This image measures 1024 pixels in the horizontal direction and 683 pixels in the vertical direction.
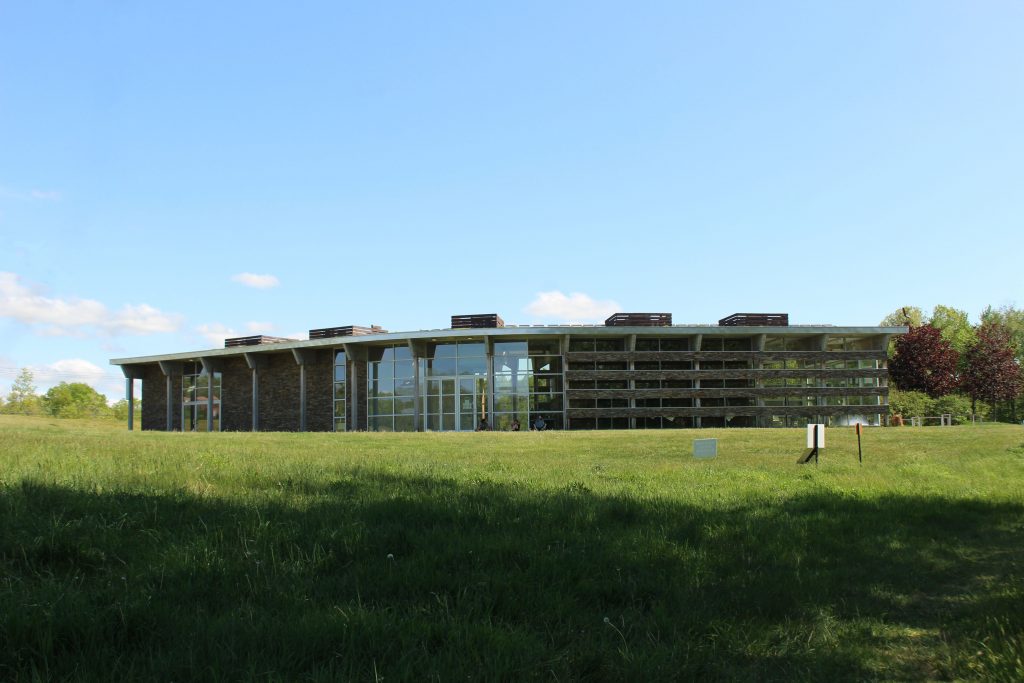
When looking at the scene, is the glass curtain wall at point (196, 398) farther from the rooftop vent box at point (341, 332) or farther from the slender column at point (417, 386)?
the slender column at point (417, 386)

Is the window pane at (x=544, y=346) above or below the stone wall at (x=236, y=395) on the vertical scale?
above

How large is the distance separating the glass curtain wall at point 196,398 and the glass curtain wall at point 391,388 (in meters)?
13.4

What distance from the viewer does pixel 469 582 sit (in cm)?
467

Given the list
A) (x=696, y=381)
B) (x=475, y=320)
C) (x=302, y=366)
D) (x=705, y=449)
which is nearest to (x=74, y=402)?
(x=302, y=366)

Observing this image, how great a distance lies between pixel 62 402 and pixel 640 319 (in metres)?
88.6

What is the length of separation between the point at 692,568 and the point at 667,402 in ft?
126

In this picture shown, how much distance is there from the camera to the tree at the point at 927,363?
Result: 53.0 meters

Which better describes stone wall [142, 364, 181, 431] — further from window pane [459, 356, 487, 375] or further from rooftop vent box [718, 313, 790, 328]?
rooftop vent box [718, 313, 790, 328]

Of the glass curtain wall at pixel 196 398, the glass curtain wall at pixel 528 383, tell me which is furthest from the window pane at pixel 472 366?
the glass curtain wall at pixel 196 398

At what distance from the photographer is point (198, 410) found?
5184 cm

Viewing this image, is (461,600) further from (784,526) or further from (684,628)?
(784,526)

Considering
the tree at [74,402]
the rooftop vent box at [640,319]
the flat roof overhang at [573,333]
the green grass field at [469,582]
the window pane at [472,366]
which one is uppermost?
the rooftop vent box at [640,319]

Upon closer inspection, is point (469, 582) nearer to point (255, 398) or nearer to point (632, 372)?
point (632, 372)

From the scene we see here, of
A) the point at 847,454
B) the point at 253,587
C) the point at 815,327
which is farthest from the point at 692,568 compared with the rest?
the point at 815,327
